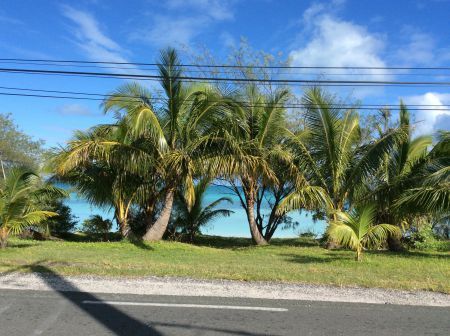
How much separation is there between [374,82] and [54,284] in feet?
37.5

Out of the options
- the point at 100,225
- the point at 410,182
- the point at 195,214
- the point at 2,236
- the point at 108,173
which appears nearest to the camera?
the point at 2,236

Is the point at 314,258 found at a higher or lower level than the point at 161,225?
lower

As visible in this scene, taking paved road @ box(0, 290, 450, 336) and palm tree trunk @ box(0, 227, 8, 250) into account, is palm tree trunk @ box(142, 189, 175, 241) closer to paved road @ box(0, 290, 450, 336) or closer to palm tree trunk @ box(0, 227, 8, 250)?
palm tree trunk @ box(0, 227, 8, 250)

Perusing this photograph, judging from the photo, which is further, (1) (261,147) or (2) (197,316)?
(1) (261,147)

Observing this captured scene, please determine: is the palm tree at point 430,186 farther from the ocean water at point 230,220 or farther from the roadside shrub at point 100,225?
the roadside shrub at point 100,225

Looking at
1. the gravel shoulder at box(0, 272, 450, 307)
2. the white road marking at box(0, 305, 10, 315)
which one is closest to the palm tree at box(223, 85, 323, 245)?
the gravel shoulder at box(0, 272, 450, 307)

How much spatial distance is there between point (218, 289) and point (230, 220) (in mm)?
46189

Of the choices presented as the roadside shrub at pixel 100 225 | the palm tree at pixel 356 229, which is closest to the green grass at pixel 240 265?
the palm tree at pixel 356 229

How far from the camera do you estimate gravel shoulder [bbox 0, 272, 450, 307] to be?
7.84 metres

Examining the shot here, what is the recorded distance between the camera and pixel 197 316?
652 cm

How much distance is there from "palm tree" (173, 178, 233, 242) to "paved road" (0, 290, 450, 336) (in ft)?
39.7

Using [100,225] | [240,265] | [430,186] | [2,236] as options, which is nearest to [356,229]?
[240,265]

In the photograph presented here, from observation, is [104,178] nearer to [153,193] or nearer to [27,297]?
[153,193]

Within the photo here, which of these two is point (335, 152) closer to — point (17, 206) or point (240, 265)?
point (240, 265)
